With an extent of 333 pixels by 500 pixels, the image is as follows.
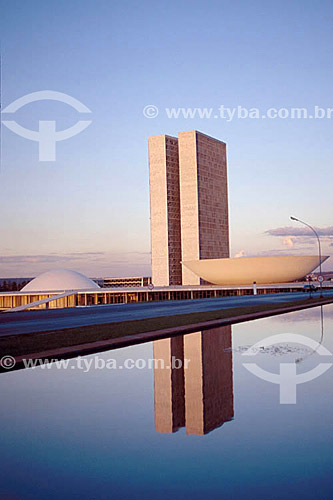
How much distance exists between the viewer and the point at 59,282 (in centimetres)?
8988

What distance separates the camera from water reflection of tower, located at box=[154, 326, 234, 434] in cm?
689

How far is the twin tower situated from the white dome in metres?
24.9

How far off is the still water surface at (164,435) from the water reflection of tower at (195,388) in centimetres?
2

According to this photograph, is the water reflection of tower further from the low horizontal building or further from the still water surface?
the low horizontal building

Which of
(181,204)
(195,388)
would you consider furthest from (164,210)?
(195,388)

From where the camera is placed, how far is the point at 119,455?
5605mm

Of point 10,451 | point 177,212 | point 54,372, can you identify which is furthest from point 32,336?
point 177,212

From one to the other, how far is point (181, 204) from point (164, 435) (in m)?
108

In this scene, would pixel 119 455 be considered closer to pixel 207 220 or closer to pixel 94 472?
pixel 94 472

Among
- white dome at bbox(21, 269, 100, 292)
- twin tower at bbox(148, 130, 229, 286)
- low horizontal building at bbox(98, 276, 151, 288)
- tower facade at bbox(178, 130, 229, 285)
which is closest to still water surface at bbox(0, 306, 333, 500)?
white dome at bbox(21, 269, 100, 292)

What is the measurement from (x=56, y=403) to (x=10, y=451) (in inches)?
89.6

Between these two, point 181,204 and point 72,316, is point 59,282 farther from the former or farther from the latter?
point 72,316

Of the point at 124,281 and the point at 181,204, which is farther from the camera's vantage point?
the point at 124,281

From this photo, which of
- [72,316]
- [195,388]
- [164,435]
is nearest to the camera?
[164,435]
